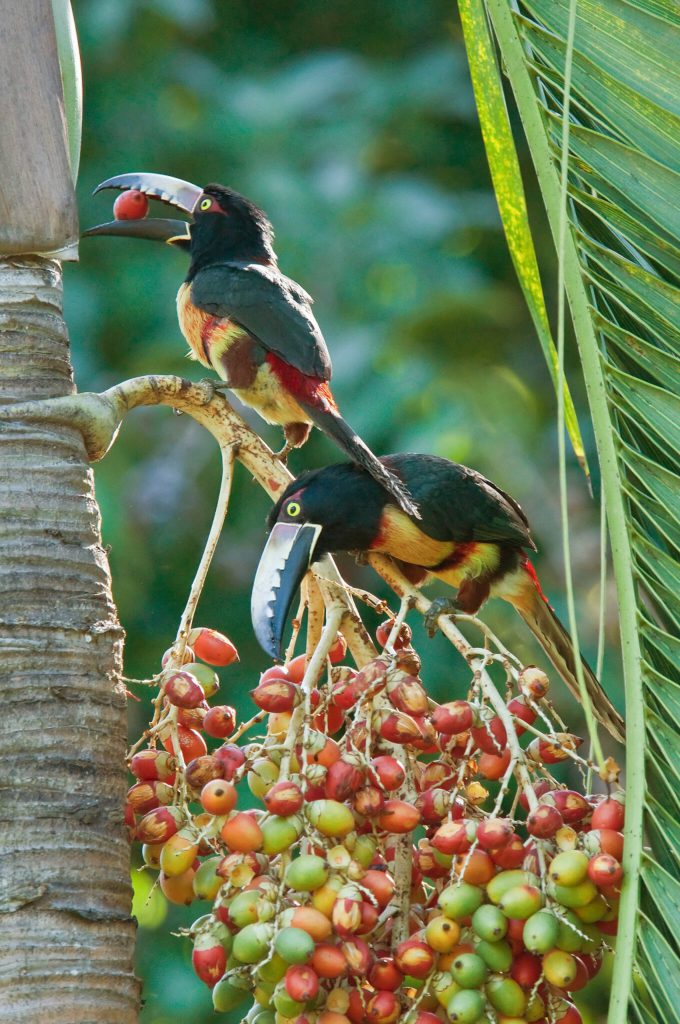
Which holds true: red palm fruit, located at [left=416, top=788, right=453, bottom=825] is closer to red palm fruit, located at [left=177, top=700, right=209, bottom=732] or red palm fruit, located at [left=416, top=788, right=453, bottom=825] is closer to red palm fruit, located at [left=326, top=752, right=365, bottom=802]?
red palm fruit, located at [left=326, top=752, right=365, bottom=802]

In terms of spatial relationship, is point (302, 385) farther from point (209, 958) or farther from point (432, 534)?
point (209, 958)

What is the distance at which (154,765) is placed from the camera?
1632 mm

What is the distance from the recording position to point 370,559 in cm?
229

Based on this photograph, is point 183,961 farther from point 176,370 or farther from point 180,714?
point 180,714

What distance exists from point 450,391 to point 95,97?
7.46ft

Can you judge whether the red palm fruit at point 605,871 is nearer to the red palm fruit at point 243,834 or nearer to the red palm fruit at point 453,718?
the red palm fruit at point 453,718

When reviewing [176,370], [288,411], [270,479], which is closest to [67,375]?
[270,479]

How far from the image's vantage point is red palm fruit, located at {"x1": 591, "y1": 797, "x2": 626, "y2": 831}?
141cm

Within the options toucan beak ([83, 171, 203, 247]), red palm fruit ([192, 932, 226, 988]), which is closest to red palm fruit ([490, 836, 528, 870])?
red palm fruit ([192, 932, 226, 988])

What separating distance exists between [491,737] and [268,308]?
5.18 feet

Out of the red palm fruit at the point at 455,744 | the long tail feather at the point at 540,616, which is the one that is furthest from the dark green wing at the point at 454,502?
the red palm fruit at the point at 455,744

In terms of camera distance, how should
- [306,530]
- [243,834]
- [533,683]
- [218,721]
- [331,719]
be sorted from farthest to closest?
[306,530], [331,719], [218,721], [533,683], [243,834]

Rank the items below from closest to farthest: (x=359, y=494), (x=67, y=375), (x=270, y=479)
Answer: (x=67, y=375)
(x=270, y=479)
(x=359, y=494)

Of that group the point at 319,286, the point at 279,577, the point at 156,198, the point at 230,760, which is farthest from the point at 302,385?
the point at 319,286
